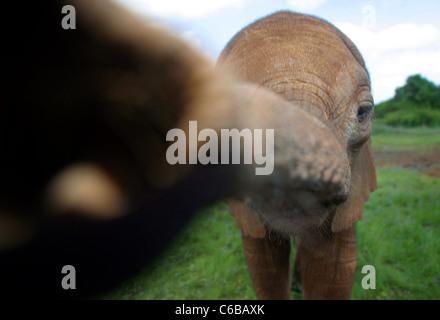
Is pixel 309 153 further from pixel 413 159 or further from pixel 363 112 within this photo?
pixel 413 159

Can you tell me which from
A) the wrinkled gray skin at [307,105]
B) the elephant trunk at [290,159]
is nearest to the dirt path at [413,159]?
the wrinkled gray skin at [307,105]

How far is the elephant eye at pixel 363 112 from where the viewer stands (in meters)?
1.61

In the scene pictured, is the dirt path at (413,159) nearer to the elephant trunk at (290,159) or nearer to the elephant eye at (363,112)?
the elephant eye at (363,112)

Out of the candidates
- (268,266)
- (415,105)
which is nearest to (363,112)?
(268,266)

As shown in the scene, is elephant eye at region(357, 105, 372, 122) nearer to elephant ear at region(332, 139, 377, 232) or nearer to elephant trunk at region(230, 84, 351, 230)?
elephant ear at region(332, 139, 377, 232)

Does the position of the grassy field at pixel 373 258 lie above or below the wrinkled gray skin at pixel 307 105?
below

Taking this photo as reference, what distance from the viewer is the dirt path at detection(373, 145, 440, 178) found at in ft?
25.6

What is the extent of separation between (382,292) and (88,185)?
3428 mm

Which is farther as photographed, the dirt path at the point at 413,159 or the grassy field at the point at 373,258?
the dirt path at the point at 413,159

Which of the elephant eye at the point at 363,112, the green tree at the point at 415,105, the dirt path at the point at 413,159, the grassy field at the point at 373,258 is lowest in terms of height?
the grassy field at the point at 373,258

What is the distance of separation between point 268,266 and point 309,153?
1.86 meters

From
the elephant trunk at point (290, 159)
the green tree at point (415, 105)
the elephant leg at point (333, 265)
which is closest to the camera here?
the elephant trunk at point (290, 159)
